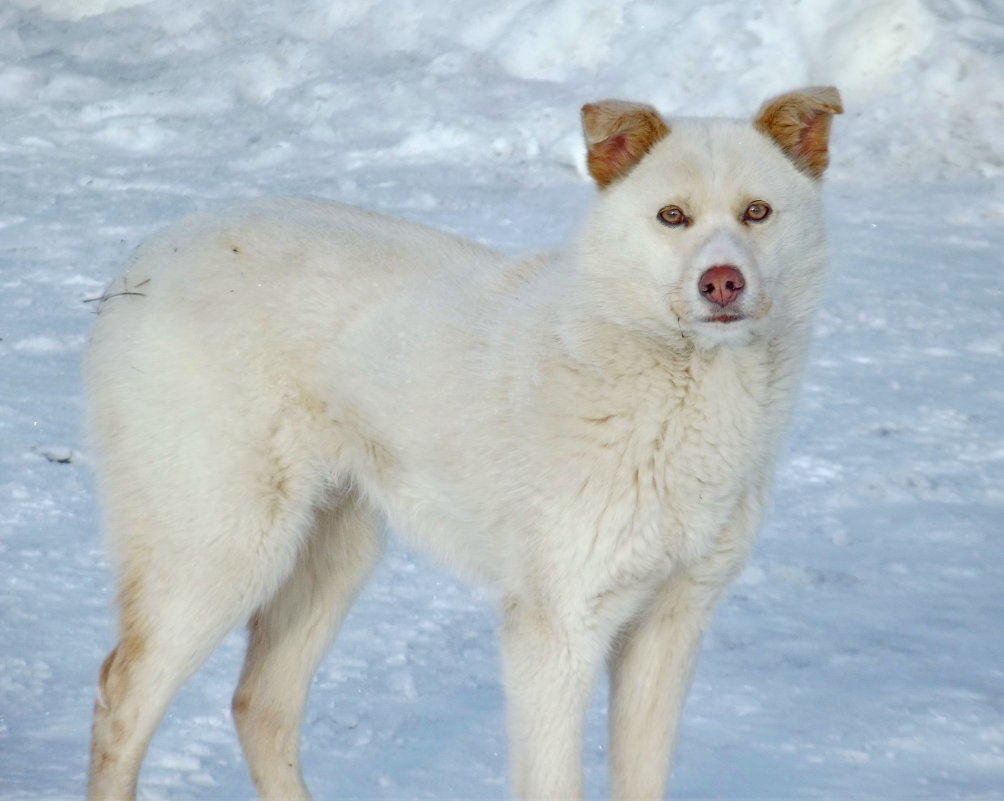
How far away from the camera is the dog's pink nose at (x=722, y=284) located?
3.20 metres

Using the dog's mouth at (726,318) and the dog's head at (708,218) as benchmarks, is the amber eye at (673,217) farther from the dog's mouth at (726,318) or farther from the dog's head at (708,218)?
the dog's mouth at (726,318)

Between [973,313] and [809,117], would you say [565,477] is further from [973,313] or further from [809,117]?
[973,313]

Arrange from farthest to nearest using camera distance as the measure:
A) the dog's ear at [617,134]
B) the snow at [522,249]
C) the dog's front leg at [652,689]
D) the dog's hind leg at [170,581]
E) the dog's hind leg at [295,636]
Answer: the snow at [522,249], the dog's hind leg at [295,636], the dog's hind leg at [170,581], the dog's front leg at [652,689], the dog's ear at [617,134]

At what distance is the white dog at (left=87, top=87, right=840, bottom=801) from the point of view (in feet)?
11.2

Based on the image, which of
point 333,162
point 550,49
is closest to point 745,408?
point 333,162

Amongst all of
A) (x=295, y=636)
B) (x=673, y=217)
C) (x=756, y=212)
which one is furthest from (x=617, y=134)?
(x=295, y=636)

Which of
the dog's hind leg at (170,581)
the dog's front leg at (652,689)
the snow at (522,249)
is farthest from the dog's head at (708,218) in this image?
the snow at (522,249)

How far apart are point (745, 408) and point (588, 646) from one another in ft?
2.09

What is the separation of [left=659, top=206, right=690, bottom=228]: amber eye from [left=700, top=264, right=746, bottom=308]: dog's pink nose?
187 millimetres

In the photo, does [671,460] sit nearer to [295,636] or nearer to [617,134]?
[617,134]

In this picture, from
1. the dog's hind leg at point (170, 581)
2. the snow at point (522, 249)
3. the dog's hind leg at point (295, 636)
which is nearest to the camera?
the dog's hind leg at point (170, 581)

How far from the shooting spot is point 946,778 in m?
3.98

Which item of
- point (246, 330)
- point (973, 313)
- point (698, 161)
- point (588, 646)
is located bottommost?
point (973, 313)

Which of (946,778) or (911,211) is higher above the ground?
(946,778)
